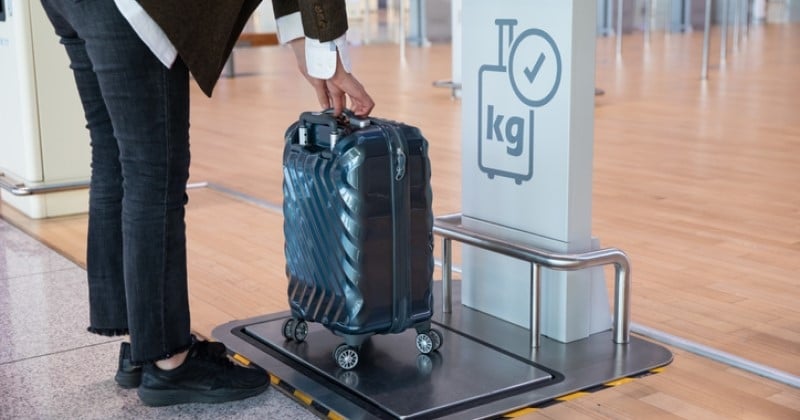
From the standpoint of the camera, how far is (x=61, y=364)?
84.0 inches

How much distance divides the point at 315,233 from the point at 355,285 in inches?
5.7

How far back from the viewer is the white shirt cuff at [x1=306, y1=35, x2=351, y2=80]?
5.89ft

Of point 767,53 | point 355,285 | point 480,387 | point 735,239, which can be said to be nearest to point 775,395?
point 480,387

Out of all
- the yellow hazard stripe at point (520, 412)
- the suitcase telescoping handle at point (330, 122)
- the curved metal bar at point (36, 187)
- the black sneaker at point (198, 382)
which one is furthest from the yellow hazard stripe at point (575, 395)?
the curved metal bar at point (36, 187)

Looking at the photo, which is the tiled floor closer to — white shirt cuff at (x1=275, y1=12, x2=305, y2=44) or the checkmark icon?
white shirt cuff at (x1=275, y1=12, x2=305, y2=44)

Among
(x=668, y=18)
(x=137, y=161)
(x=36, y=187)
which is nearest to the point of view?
(x=137, y=161)

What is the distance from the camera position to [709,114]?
18.9ft

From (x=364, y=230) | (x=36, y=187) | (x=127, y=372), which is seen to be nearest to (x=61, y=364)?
(x=127, y=372)

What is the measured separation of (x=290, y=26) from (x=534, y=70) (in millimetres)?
582

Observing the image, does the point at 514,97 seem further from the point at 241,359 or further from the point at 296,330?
the point at 241,359

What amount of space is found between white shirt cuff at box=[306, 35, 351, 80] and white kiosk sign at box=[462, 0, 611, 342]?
20.3 inches

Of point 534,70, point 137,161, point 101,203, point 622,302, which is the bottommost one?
point 622,302

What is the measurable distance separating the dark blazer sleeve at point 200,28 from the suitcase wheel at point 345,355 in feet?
1.94

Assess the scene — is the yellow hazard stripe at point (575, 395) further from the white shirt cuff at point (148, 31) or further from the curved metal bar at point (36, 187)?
the curved metal bar at point (36, 187)
